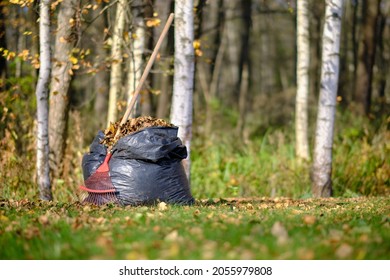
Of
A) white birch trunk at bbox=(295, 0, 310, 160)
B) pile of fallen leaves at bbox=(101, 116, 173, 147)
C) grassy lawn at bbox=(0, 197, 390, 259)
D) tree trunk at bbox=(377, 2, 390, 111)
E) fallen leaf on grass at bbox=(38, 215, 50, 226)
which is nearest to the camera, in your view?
grassy lawn at bbox=(0, 197, 390, 259)

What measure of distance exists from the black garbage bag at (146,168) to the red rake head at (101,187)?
0.16 ft

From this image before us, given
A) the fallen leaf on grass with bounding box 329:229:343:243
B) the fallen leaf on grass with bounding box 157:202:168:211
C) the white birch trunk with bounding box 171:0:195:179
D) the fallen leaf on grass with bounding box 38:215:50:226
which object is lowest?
the fallen leaf on grass with bounding box 157:202:168:211

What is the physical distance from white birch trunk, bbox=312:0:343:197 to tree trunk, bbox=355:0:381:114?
6519mm

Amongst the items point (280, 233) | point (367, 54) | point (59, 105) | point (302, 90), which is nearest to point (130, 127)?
point (59, 105)

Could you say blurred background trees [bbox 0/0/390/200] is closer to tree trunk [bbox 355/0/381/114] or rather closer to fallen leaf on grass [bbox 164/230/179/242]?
tree trunk [bbox 355/0/381/114]

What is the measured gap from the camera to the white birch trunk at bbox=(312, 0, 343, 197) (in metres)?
9.99

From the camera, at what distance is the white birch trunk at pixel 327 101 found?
32.8 ft

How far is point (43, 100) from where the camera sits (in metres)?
8.74

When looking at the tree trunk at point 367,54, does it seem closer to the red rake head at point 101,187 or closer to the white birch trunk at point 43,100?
the white birch trunk at point 43,100

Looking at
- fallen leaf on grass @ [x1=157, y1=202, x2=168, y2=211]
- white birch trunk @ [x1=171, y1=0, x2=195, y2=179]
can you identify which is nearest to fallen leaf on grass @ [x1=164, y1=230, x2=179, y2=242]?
fallen leaf on grass @ [x1=157, y1=202, x2=168, y2=211]

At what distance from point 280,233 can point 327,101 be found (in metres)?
5.61

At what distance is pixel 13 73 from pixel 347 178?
22.1 ft

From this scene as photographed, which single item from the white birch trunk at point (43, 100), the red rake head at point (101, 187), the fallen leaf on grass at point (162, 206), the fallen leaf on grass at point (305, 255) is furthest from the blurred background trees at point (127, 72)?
the fallen leaf on grass at point (305, 255)
